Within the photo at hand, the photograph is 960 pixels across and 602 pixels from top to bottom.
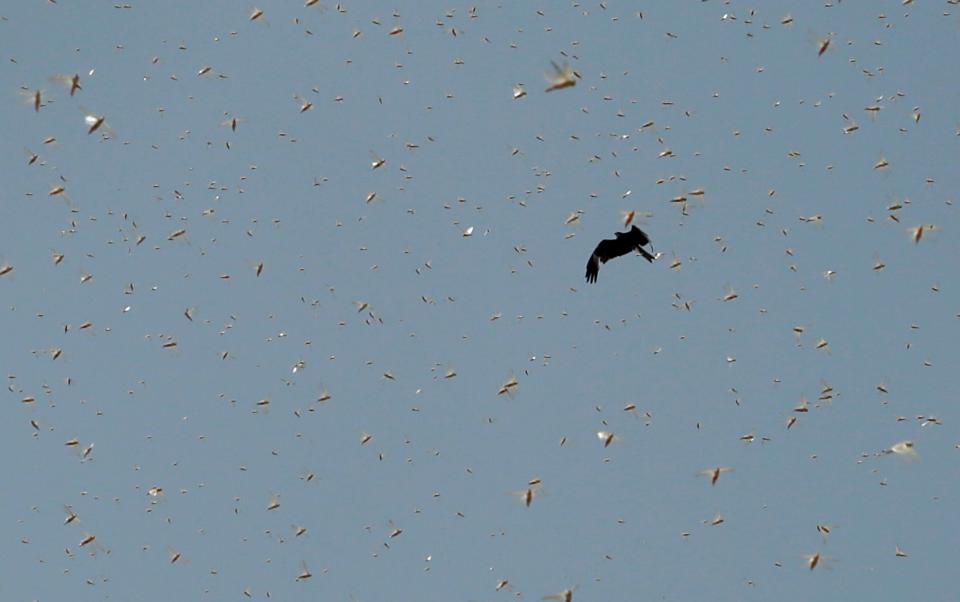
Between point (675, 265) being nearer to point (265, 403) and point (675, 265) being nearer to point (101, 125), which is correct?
point (265, 403)

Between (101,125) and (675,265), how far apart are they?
14.3 metres

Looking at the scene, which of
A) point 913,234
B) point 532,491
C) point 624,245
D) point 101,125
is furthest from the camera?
point 624,245

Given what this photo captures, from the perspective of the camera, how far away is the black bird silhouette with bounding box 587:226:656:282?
33781mm

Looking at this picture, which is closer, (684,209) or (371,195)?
(684,209)

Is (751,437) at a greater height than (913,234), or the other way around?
(913,234)

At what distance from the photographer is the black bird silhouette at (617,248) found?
33.8 meters

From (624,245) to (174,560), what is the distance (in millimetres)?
12754

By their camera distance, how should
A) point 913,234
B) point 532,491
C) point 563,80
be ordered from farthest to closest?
point 913,234 < point 532,491 < point 563,80

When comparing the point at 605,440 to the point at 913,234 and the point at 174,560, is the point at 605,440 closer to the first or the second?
the point at 913,234

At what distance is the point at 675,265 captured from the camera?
104 ft

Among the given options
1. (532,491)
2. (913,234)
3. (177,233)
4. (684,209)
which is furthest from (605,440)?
(177,233)

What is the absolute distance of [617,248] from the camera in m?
34.3

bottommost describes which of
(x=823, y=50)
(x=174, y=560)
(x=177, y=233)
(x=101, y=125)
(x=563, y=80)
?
(x=174, y=560)

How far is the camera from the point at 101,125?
21734mm
